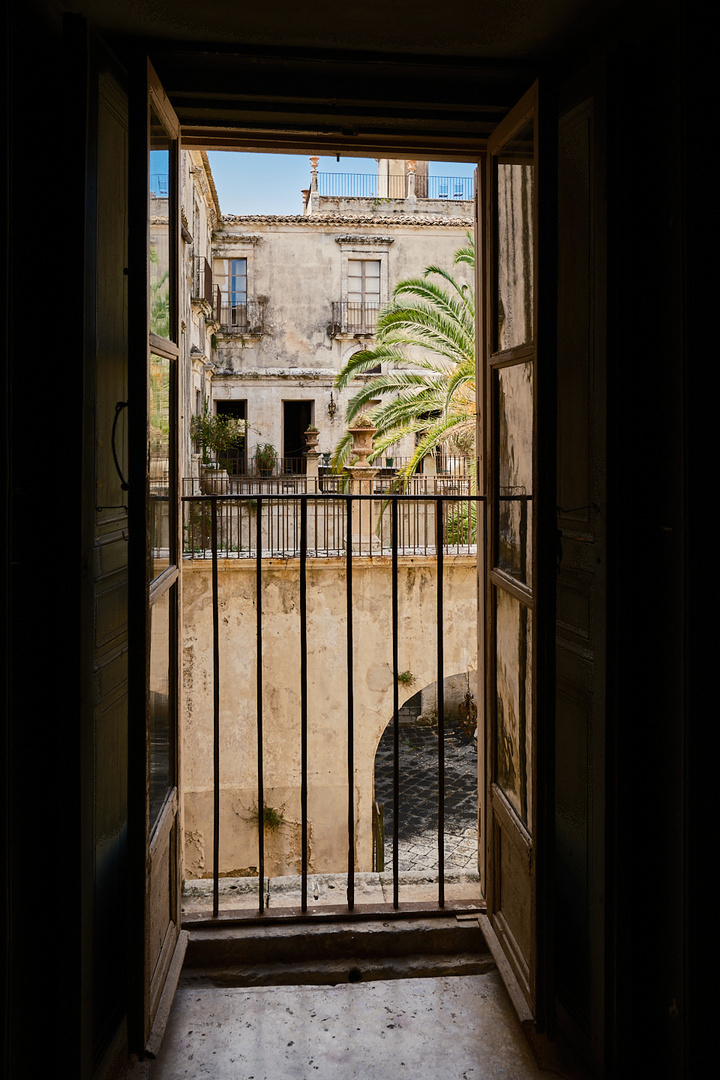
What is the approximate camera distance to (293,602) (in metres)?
9.60

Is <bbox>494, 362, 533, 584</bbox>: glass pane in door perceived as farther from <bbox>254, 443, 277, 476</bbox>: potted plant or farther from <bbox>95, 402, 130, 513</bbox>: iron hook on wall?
<bbox>254, 443, 277, 476</bbox>: potted plant

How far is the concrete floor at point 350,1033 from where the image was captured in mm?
2068

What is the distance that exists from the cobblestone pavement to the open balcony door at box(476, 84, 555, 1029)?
5.69 metres

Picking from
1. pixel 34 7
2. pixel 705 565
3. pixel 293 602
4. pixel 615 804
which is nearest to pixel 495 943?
pixel 615 804

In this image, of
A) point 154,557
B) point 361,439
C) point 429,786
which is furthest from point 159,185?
point 429,786

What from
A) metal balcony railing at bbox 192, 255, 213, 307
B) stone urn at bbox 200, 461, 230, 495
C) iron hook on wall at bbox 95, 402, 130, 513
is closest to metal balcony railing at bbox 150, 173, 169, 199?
iron hook on wall at bbox 95, 402, 130, 513

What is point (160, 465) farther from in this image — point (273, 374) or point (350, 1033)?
point (273, 374)

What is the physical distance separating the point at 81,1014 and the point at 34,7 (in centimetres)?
218

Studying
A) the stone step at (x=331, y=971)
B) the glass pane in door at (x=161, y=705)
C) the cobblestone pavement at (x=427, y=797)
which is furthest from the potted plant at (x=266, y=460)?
the stone step at (x=331, y=971)

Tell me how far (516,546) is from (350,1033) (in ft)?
4.68

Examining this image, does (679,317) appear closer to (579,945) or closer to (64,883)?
(579,945)

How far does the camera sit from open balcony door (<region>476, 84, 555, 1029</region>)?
2.02 m

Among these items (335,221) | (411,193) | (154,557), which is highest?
(411,193)

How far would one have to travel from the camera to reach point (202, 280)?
17.1 m
